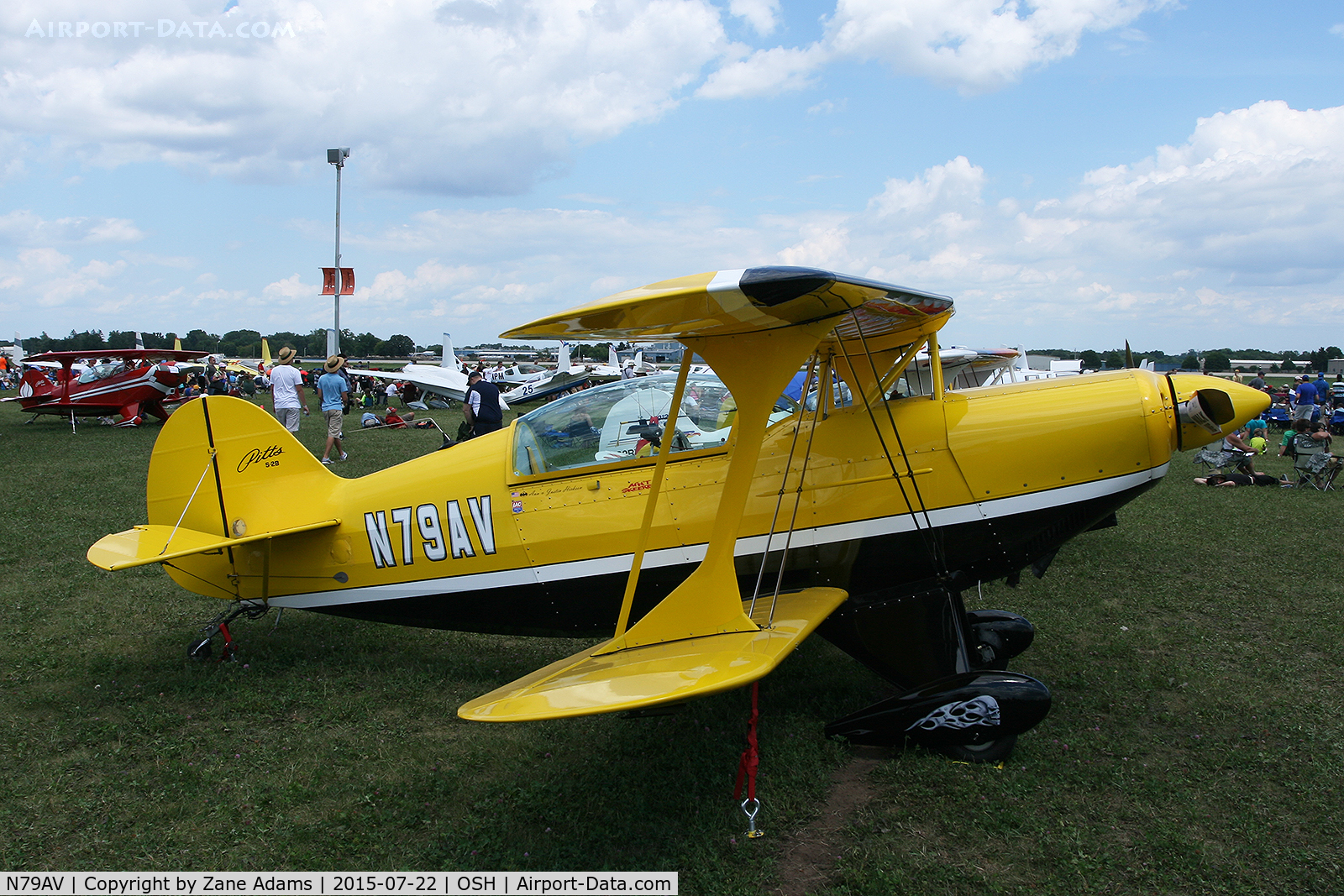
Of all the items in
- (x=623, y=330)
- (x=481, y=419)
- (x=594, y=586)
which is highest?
(x=623, y=330)

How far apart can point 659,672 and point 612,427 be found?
1.75m

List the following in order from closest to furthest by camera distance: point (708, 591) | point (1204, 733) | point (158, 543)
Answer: point (708, 591)
point (1204, 733)
point (158, 543)

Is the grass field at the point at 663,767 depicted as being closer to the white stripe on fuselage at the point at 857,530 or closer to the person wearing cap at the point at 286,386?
the white stripe on fuselage at the point at 857,530

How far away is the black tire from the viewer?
12.6 ft

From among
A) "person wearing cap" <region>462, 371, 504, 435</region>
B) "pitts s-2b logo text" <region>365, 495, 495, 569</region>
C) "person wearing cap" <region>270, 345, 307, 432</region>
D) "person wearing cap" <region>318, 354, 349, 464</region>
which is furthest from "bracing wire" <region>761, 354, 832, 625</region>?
"person wearing cap" <region>318, 354, 349, 464</region>

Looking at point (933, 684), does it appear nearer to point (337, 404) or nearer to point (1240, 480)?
point (1240, 480)

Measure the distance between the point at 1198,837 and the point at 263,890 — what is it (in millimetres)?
3861

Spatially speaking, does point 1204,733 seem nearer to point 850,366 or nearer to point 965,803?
point 965,803

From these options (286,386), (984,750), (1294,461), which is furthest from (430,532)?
(1294,461)

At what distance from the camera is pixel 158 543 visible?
4.61 meters

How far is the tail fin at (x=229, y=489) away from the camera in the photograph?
4.95 metres

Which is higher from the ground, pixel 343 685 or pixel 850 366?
pixel 850 366

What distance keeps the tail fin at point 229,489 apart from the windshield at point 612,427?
4.68 ft

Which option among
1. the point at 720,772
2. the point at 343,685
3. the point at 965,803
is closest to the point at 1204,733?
the point at 965,803
